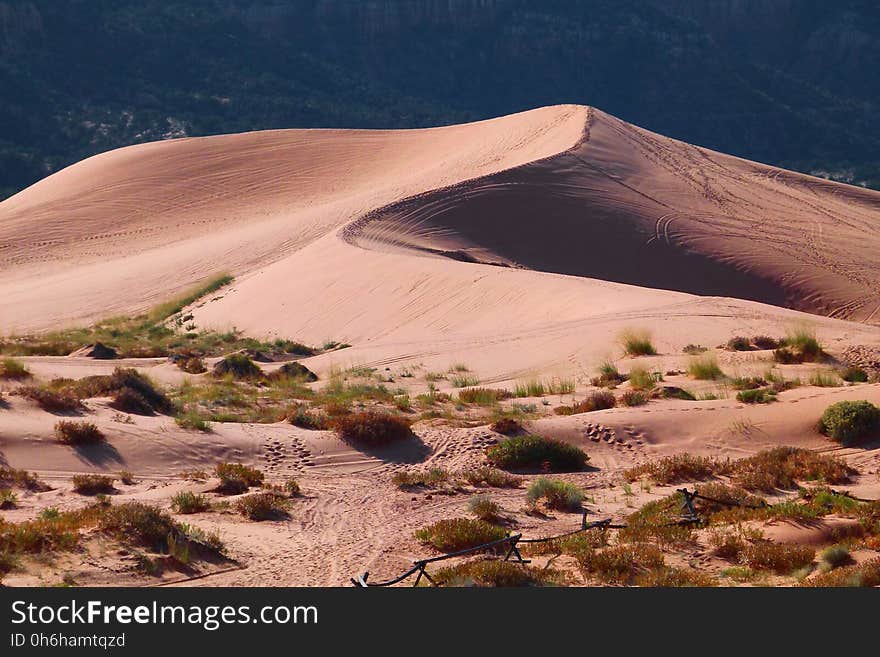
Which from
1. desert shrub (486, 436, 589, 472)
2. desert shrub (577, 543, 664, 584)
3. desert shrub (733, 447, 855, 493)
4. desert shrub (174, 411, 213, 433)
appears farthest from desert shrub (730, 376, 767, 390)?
desert shrub (174, 411, 213, 433)

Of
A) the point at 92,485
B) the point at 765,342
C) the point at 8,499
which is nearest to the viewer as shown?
the point at 8,499

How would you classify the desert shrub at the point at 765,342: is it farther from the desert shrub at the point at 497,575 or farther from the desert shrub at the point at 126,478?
the desert shrub at the point at 126,478

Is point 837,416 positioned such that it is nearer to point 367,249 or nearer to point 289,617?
point 289,617

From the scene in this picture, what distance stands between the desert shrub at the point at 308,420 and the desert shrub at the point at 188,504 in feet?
10.7

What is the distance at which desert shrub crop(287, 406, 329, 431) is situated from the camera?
43.9 ft

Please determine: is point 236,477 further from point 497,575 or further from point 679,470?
point 679,470

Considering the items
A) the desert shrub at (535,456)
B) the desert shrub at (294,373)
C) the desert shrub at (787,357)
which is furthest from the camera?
the desert shrub at (294,373)

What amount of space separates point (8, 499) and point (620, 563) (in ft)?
18.2

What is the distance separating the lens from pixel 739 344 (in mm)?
17859

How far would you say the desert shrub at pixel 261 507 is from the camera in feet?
32.9

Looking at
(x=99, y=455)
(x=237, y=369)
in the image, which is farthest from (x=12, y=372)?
(x=99, y=455)

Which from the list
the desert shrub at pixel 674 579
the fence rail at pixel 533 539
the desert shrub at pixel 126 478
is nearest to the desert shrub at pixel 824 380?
the fence rail at pixel 533 539

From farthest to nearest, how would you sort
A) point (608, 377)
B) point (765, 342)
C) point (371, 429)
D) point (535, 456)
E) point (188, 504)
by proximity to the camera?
point (765, 342) < point (608, 377) < point (371, 429) < point (535, 456) < point (188, 504)

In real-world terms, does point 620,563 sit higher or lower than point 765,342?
higher
